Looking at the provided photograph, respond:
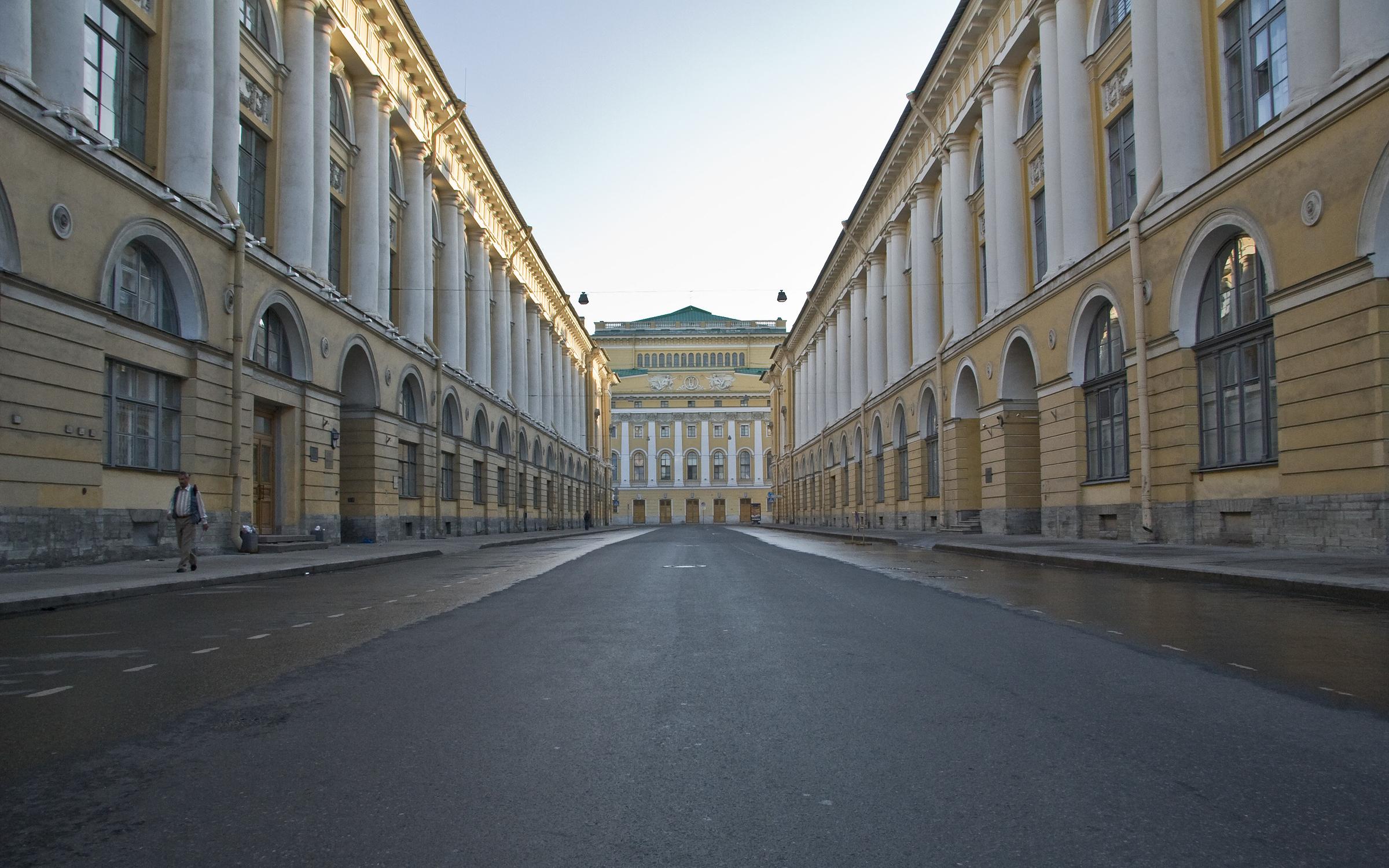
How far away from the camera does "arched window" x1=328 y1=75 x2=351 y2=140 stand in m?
26.5

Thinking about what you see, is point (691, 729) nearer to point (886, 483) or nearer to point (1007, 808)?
point (1007, 808)

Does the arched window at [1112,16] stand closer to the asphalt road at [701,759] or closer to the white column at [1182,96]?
the white column at [1182,96]

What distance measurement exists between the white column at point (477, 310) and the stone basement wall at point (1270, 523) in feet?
87.7

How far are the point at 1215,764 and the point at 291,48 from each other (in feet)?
82.3

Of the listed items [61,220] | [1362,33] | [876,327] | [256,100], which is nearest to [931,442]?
[876,327]

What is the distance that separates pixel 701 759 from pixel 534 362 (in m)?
50.8

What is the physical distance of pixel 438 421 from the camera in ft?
109

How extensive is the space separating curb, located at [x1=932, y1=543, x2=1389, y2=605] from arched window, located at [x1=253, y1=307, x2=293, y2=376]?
1616 cm

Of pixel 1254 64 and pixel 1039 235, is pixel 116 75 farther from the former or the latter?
pixel 1039 235

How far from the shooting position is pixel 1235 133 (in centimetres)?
1683

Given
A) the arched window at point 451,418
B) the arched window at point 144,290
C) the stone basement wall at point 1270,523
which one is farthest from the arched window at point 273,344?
the stone basement wall at point 1270,523

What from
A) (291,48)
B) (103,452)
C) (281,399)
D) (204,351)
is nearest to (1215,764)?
(103,452)

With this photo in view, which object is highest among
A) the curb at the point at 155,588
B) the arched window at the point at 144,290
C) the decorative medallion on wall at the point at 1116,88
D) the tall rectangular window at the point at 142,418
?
the decorative medallion on wall at the point at 1116,88

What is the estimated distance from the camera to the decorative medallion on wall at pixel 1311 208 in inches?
535
